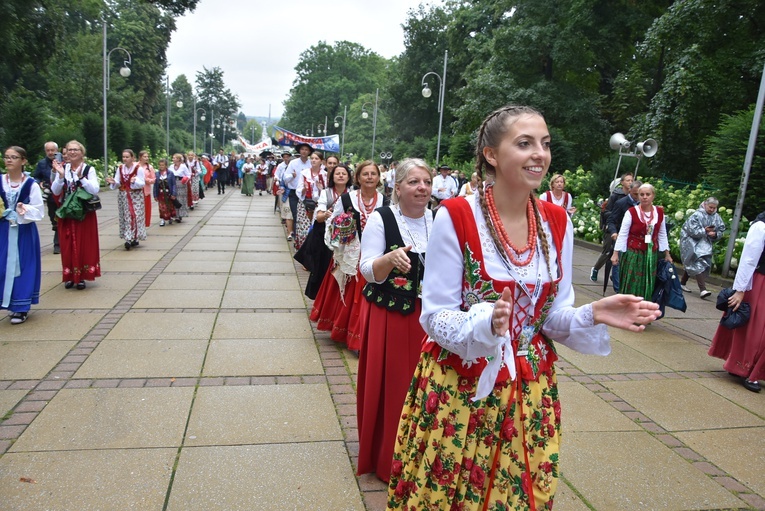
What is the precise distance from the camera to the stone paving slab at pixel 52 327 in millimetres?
5875

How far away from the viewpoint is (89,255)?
8047mm

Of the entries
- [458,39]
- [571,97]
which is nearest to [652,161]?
[571,97]

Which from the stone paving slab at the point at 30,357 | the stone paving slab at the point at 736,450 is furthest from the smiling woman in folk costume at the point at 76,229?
the stone paving slab at the point at 736,450

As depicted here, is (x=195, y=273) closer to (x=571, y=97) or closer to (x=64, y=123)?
(x=571, y=97)

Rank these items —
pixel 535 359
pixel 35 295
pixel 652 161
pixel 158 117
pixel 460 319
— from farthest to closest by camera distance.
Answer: pixel 158 117 < pixel 652 161 < pixel 35 295 < pixel 535 359 < pixel 460 319

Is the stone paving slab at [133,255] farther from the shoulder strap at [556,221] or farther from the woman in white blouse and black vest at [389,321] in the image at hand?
the shoulder strap at [556,221]

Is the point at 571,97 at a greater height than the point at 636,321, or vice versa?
the point at 571,97

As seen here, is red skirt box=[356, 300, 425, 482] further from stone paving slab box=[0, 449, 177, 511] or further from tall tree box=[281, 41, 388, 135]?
tall tree box=[281, 41, 388, 135]

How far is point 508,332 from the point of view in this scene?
2.02 metres

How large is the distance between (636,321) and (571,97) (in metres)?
25.5

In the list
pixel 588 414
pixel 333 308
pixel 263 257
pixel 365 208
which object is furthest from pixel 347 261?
pixel 263 257

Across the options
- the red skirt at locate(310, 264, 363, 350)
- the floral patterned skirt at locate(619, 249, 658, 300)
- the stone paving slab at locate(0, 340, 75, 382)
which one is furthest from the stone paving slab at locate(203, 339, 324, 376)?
the floral patterned skirt at locate(619, 249, 658, 300)

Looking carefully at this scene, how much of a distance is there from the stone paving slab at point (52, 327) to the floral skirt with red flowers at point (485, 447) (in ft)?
16.0

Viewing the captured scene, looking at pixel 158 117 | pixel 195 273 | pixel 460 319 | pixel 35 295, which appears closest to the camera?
pixel 460 319
